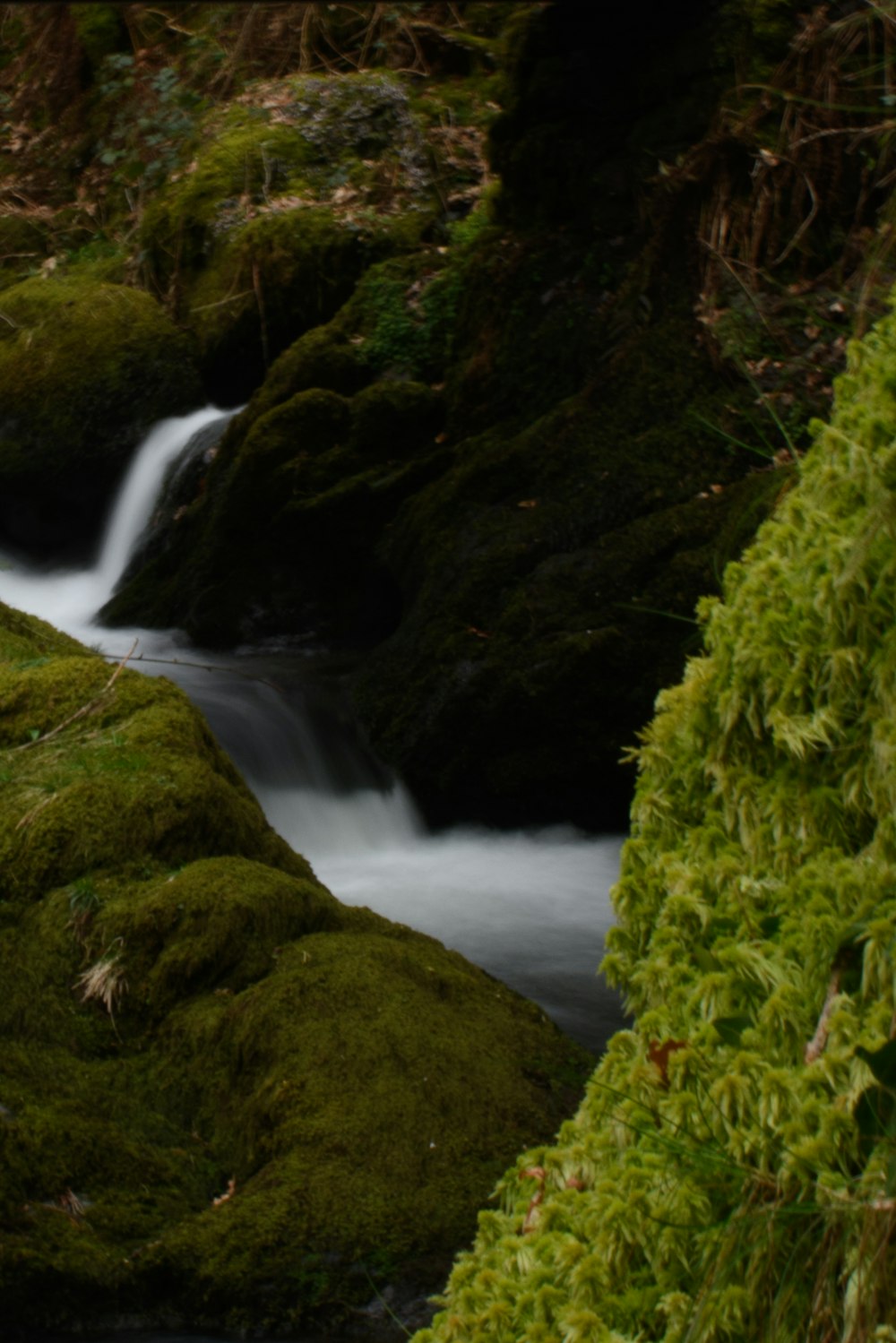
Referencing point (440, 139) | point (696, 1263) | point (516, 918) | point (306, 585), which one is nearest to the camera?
point (696, 1263)

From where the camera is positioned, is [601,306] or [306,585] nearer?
[601,306]

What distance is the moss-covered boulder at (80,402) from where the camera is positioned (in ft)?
43.8

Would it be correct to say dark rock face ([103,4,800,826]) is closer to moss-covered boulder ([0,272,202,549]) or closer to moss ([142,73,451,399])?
moss ([142,73,451,399])

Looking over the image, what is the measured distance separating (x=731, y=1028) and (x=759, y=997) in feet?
0.16

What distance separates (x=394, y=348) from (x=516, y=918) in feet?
19.4

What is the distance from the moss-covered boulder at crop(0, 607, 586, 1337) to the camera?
280 centimetres

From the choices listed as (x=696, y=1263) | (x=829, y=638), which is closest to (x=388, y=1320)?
(x=696, y=1263)

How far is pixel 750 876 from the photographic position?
1474 millimetres

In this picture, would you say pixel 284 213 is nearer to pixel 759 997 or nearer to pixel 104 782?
pixel 104 782

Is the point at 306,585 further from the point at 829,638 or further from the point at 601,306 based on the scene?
the point at 829,638

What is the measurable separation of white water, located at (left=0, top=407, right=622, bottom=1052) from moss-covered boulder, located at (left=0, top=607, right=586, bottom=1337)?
2099 mm

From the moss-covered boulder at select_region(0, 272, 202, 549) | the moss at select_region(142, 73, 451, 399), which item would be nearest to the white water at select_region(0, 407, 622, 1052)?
the moss-covered boulder at select_region(0, 272, 202, 549)

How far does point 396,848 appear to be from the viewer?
8.66 metres

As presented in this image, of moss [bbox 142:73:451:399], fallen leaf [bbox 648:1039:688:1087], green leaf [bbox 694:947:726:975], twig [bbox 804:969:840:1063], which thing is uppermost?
moss [bbox 142:73:451:399]
